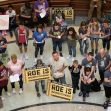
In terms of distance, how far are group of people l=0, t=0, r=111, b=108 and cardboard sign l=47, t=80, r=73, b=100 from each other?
31 cm

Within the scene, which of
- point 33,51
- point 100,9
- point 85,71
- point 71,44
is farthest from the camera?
point 100,9

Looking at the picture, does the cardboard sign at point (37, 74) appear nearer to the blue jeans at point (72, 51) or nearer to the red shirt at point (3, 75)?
the red shirt at point (3, 75)

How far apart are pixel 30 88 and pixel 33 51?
1990mm

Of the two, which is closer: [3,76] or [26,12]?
[3,76]

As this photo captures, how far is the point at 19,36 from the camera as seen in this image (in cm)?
1170

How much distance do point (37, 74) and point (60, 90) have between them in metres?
0.77

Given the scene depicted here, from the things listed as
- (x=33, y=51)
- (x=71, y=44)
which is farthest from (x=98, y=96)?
(x=33, y=51)

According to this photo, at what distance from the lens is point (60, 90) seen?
10.2m

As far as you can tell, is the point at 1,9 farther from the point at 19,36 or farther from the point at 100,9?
the point at 100,9

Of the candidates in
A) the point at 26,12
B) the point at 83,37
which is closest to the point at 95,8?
the point at 26,12

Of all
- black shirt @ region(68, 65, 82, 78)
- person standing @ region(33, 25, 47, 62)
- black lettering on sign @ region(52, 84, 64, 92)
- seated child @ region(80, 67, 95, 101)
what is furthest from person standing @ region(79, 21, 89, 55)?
black lettering on sign @ region(52, 84, 64, 92)

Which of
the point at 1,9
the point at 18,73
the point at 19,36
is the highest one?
the point at 1,9

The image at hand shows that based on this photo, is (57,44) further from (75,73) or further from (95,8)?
(95,8)

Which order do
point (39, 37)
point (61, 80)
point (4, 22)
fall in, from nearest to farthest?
point (61, 80) < point (39, 37) < point (4, 22)
